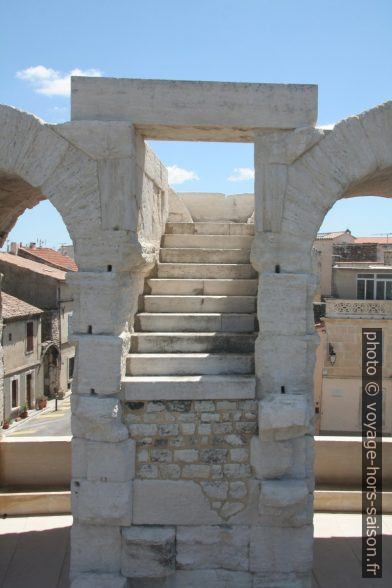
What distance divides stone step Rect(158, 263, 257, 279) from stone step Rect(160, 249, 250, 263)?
162 millimetres

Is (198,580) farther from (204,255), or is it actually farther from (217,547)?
(204,255)

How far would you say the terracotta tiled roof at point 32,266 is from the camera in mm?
23609

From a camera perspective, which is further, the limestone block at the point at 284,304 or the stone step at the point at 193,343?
the stone step at the point at 193,343

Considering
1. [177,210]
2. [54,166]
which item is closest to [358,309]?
[177,210]

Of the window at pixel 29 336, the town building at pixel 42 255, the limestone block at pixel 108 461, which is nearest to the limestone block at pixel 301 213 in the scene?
the limestone block at pixel 108 461

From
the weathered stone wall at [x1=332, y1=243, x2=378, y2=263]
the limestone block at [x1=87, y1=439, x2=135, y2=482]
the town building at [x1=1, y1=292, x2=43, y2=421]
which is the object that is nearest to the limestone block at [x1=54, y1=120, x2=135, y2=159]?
the limestone block at [x1=87, y1=439, x2=135, y2=482]

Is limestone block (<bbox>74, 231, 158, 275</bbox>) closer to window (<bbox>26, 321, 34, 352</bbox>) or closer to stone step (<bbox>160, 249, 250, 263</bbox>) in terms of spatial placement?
stone step (<bbox>160, 249, 250, 263</bbox>)

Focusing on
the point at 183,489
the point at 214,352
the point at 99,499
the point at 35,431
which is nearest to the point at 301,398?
the point at 214,352

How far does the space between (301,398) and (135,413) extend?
4.53 feet

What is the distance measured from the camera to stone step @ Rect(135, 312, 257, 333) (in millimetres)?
5156

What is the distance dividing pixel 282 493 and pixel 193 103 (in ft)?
10.7

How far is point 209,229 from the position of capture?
660cm

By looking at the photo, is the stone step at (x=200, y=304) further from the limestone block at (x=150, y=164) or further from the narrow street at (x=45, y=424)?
the narrow street at (x=45, y=424)

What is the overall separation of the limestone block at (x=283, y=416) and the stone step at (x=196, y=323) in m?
0.93
